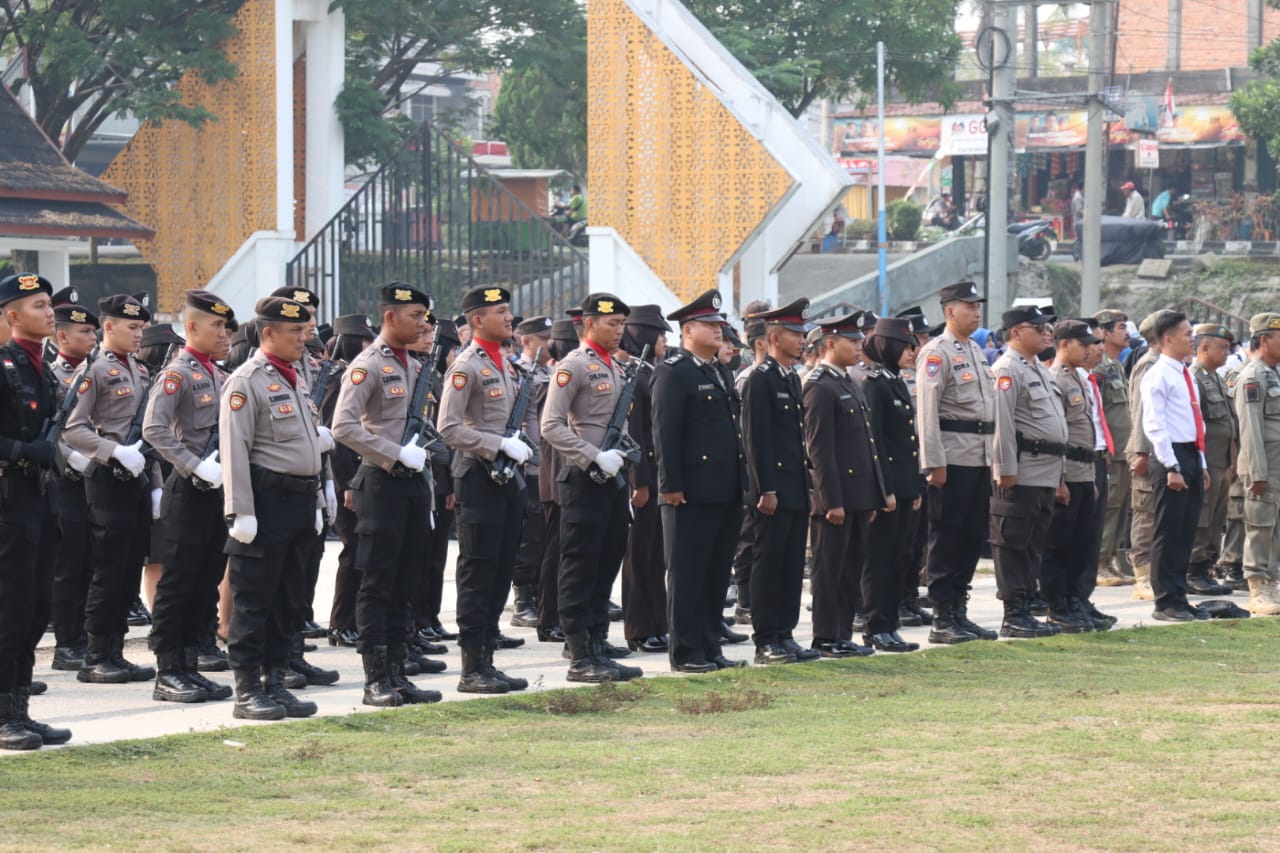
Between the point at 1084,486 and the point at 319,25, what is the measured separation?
17.9 metres

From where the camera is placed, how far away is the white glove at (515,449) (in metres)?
9.32

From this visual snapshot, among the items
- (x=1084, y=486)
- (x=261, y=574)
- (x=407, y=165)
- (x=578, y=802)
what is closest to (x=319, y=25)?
(x=407, y=165)

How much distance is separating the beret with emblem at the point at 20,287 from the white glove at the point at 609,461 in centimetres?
284

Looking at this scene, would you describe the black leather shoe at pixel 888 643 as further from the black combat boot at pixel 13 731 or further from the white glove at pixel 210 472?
the black combat boot at pixel 13 731

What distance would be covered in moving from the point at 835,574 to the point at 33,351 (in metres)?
4.58

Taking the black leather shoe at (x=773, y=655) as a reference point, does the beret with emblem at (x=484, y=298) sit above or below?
above

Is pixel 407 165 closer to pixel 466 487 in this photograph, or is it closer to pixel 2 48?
pixel 2 48

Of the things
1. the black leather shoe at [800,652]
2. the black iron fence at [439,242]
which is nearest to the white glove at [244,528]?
the black leather shoe at [800,652]

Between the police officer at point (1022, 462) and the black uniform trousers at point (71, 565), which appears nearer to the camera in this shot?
the black uniform trousers at point (71, 565)

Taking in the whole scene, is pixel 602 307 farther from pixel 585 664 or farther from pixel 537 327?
pixel 537 327


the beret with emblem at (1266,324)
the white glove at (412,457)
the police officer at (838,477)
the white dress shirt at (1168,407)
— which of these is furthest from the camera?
the beret with emblem at (1266,324)

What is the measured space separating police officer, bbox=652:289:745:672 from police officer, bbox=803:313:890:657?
2.10 ft

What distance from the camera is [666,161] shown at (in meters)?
25.2

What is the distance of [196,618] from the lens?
9344 millimetres
